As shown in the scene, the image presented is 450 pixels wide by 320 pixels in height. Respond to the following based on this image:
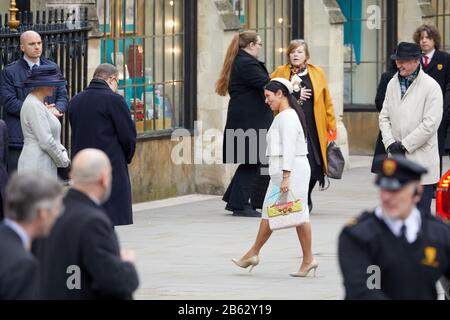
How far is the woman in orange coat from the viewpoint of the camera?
16.0 m

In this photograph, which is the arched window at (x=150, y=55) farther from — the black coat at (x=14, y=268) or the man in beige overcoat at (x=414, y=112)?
the black coat at (x=14, y=268)

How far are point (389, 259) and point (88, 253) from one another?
1.29 metres

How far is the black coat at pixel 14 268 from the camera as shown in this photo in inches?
237

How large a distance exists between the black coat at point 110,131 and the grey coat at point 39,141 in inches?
9.4

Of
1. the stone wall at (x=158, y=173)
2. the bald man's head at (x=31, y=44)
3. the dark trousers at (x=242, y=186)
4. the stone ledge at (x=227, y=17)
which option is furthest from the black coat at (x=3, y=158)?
the stone ledge at (x=227, y=17)

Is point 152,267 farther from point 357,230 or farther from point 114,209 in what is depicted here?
point 357,230

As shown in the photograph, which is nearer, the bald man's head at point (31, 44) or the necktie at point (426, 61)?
the bald man's head at point (31, 44)

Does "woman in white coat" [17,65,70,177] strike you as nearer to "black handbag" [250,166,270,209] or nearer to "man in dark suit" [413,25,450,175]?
"black handbag" [250,166,270,209]

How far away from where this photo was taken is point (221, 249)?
553 inches

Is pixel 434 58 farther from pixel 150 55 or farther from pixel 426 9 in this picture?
pixel 426 9

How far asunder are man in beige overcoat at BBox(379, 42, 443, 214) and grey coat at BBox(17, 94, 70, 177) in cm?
264

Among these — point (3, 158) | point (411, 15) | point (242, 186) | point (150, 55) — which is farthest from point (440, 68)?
point (411, 15)
